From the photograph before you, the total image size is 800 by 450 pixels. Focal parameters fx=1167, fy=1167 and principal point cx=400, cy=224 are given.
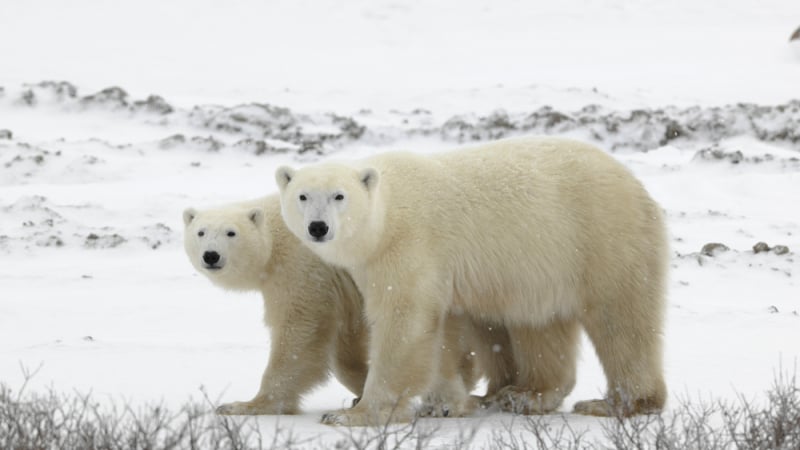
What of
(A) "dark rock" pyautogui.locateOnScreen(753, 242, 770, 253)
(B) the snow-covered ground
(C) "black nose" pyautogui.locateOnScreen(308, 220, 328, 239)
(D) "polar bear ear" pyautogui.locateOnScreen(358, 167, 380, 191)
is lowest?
(A) "dark rock" pyautogui.locateOnScreen(753, 242, 770, 253)

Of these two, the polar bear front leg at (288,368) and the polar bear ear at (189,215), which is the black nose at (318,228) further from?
the polar bear ear at (189,215)

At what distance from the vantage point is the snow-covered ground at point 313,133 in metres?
6.17

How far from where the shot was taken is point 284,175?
4.77m

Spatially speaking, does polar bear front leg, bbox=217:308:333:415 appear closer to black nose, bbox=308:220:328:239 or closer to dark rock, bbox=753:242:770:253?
black nose, bbox=308:220:328:239

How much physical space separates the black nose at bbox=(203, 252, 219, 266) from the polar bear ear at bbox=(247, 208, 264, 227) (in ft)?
0.79

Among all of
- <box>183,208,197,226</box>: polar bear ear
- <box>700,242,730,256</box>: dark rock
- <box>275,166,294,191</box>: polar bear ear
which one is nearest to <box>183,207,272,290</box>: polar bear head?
<box>183,208,197,226</box>: polar bear ear

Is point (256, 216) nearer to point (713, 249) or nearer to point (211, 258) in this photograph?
point (211, 258)

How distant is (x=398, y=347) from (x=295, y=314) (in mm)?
609

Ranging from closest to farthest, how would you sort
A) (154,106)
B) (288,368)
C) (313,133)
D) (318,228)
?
(318,228) → (288,368) → (313,133) → (154,106)

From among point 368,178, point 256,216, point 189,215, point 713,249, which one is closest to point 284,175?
point 368,178

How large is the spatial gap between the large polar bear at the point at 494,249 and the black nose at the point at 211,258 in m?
0.51

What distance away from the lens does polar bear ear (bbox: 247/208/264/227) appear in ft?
17.0

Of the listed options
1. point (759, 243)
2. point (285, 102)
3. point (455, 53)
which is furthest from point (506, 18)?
point (759, 243)

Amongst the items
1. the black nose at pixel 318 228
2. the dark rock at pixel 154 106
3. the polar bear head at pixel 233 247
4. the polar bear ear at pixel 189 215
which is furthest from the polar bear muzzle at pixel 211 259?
the dark rock at pixel 154 106
